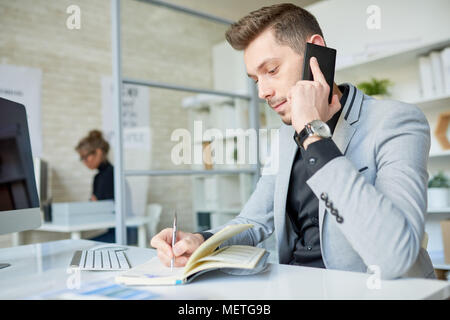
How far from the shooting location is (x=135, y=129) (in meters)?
3.97

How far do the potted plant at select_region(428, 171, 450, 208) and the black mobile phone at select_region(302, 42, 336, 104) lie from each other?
69.6 inches

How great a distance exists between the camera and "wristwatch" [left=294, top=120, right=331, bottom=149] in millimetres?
835

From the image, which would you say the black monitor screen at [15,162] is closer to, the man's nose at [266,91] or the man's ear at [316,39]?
the man's nose at [266,91]

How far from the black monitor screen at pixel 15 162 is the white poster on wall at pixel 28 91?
98.3 inches

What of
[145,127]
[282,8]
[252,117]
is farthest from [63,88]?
[282,8]

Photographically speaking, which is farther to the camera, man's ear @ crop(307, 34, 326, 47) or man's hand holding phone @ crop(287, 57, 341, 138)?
man's ear @ crop(307, 34, 326, 47)

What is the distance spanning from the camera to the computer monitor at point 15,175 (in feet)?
3.71

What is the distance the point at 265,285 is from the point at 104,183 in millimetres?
2782

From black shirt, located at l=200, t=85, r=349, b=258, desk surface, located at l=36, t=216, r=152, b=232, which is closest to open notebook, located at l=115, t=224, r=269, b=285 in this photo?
black shirt, located at l=200, t=85, r=349, b=258

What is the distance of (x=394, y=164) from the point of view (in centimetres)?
84

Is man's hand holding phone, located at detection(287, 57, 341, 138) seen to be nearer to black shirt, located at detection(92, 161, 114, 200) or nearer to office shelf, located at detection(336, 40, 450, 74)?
office shelf, located at detection(336, 40, 450, 74)

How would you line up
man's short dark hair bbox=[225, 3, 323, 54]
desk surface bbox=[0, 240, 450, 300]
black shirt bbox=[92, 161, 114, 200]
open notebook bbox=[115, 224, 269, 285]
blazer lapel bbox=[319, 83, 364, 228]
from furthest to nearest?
1. black shirt bbox=[92, 161, 114, 200]
2. man's short dark hair bbox=[225, 3, 323, 54]
3. blazer lapel bbox=[319, 83, 364, 228]
4. open notebook bbox=[115, 224, 269, 285]
5. desk surface bbox=[0, 240, 450, 300]
